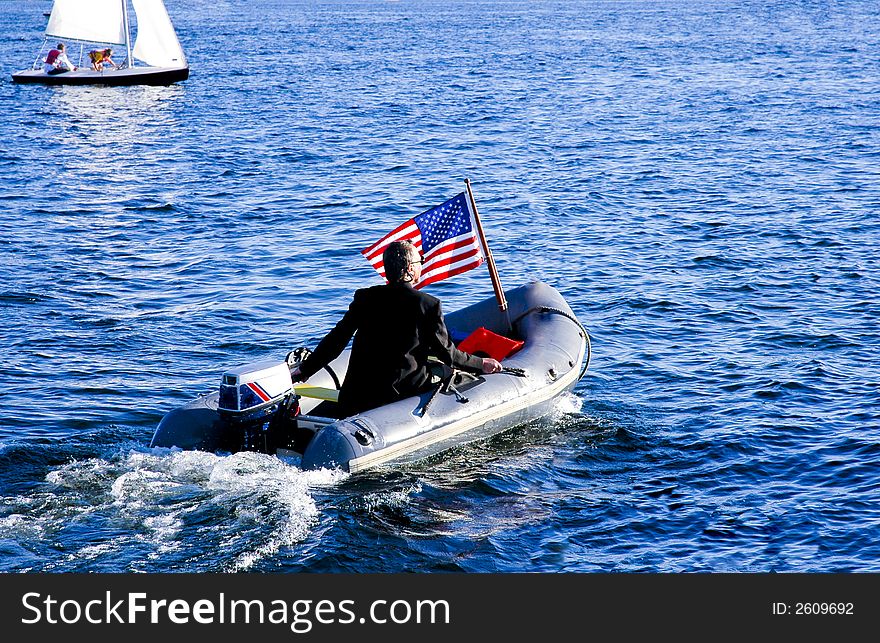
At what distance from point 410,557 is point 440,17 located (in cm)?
6282

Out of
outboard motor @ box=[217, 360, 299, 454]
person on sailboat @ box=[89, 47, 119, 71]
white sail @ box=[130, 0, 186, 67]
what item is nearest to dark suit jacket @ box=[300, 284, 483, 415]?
outboard motor @ box=[217, 360, 299, 454]

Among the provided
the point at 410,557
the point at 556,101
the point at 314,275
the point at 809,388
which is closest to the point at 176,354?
the point at 314,275

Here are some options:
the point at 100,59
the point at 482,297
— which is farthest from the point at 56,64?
the point at 482,297

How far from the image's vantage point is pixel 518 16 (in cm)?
6519

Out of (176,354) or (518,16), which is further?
(518,16)

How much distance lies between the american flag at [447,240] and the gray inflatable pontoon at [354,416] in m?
0.98

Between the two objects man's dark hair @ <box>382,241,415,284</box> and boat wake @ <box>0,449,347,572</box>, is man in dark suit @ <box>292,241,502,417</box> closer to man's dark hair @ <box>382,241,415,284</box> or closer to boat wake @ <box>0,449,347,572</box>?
man's dark hair @ <box>382,241,415,284</box>

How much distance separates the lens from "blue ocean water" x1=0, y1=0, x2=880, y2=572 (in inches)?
293

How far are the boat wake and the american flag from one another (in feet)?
8.26

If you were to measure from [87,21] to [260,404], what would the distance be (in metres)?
30.1

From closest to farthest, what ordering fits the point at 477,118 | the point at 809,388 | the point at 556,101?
1. the point at 809,388
2. the point at 477,118
3. the point at 556,101

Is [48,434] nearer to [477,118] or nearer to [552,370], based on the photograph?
[552,370]

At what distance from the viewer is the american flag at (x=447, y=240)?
9617 mm

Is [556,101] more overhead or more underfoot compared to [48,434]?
more overhead
